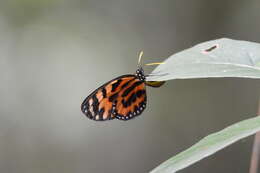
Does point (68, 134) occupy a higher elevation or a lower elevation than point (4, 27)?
lower

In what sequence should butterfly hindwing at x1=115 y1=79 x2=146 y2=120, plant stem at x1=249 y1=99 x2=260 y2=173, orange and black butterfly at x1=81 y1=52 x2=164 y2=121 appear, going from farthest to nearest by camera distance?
butterfly hindwing at x1=115 y1=79 x2=146 y2=120 < orange and black butterfly at x1=81 y1=52 x2=164 y2=121 < plant stem at x1=249 y1=99 x2=260 y2=173

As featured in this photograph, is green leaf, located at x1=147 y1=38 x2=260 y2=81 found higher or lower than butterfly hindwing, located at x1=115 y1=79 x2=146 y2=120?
higher

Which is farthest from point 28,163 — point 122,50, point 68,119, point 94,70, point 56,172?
point 122,50

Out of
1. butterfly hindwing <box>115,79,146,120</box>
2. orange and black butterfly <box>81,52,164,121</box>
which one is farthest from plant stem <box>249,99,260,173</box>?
butterfly hindwing <box>115,79,146,120</box>

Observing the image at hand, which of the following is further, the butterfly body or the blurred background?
the blurred background

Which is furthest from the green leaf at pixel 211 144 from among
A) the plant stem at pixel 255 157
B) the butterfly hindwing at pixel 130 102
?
the butterfly hindwing at pixel 130 102

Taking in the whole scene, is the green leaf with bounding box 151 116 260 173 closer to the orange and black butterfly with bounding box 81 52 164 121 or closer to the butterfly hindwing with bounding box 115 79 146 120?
the orange and black butterfly with bounding box 81 52 164 121

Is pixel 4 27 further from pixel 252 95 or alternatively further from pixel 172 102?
pixel 252 95
